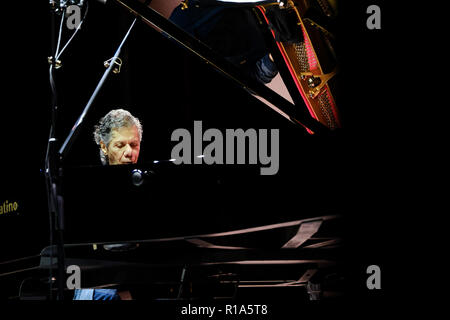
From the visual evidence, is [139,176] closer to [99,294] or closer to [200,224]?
[200,224]

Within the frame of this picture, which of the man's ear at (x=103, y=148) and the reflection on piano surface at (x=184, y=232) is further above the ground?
the man's ear at (x=103, y=148)

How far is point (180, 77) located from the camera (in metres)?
3.39

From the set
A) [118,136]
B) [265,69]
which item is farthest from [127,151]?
[265,69]

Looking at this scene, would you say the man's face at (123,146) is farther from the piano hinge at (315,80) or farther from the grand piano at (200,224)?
the piano hinge at (315,80)

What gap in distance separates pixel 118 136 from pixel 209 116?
2.13 feet

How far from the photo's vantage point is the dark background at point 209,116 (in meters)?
1.48

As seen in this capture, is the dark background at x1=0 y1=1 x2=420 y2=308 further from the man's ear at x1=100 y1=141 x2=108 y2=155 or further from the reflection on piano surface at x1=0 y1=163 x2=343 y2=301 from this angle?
the man's ear at x1=100 y1=141 x2=108 y2=155

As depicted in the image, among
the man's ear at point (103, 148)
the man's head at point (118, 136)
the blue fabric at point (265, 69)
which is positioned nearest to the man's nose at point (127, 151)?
the man's head at point (118, 136)

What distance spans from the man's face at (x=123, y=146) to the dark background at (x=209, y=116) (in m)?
0.31

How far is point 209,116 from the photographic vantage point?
318cm

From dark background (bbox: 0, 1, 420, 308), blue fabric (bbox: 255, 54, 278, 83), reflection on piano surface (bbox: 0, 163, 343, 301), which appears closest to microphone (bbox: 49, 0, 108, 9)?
dark background (bbox: 0, 1, 420, 308)

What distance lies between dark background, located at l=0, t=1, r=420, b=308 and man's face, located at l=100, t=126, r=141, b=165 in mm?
307

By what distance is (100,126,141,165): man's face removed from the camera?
298 centimetres
